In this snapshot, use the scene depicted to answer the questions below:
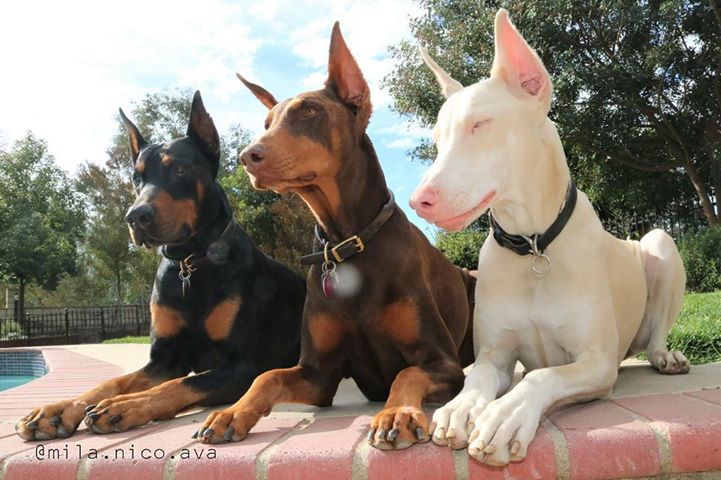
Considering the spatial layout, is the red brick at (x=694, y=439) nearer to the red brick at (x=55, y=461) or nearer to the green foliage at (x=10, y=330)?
the red brick at (x=55, y=461)

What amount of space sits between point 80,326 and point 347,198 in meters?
26.0

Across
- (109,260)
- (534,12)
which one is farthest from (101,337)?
(534,12)

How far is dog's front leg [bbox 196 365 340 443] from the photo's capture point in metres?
2.06

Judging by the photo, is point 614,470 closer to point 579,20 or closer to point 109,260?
point 579,20

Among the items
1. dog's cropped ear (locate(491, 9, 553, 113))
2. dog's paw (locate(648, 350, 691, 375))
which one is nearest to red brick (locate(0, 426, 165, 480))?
dog's cropped ear (locate(491, 9, 553, 113))

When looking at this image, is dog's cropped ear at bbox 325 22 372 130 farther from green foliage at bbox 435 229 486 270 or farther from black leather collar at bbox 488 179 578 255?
green foliage at bbox 435 229 486 270

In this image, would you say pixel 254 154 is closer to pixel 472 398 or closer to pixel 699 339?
pixel 472 398

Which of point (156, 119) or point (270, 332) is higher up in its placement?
point (156, 119)

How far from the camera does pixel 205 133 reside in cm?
348

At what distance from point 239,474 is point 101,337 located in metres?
24.0

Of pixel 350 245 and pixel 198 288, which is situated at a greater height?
pixel 350 245

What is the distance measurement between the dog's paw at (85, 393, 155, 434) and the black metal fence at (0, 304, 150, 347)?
21154 millimetres

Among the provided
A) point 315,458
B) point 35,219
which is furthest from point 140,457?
point 35,219

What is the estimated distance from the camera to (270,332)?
3316 millimetres
